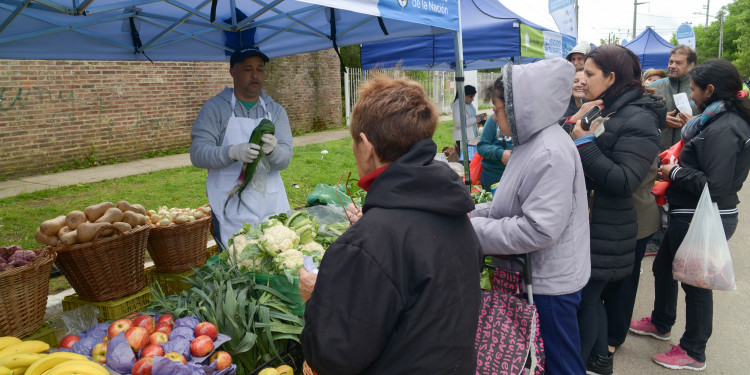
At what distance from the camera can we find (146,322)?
234cm

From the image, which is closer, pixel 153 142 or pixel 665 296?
pixel 665 296

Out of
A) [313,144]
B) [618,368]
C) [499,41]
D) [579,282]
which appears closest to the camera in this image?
[579,282]

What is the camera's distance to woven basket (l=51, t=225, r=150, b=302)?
282cm

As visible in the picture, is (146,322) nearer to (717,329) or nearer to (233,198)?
(233,198)

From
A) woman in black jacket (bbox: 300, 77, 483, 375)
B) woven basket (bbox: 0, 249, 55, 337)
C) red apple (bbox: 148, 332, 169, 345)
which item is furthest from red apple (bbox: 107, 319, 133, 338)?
woman in black jacket (bbox: 300, 77, 483, 375)

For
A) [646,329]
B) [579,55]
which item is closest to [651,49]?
[579,55]

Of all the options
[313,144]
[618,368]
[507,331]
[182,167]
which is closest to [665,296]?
[618,368]

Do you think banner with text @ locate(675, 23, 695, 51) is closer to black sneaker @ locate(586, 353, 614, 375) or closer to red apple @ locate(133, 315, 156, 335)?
black sneaker @ locate(586, 353, 614, 375)

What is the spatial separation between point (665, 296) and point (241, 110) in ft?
11.4

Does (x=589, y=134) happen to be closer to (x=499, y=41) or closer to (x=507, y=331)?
(x=507, y=331)

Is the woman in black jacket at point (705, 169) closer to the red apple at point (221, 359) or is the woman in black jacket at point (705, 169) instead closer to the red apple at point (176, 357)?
the red apple at point (221, 359)

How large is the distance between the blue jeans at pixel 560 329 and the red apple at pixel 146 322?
6.11ft

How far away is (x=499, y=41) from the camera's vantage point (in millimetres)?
5867

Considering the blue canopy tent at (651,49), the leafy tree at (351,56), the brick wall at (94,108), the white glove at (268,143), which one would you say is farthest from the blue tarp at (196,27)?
the leafy tree at (351,56)
